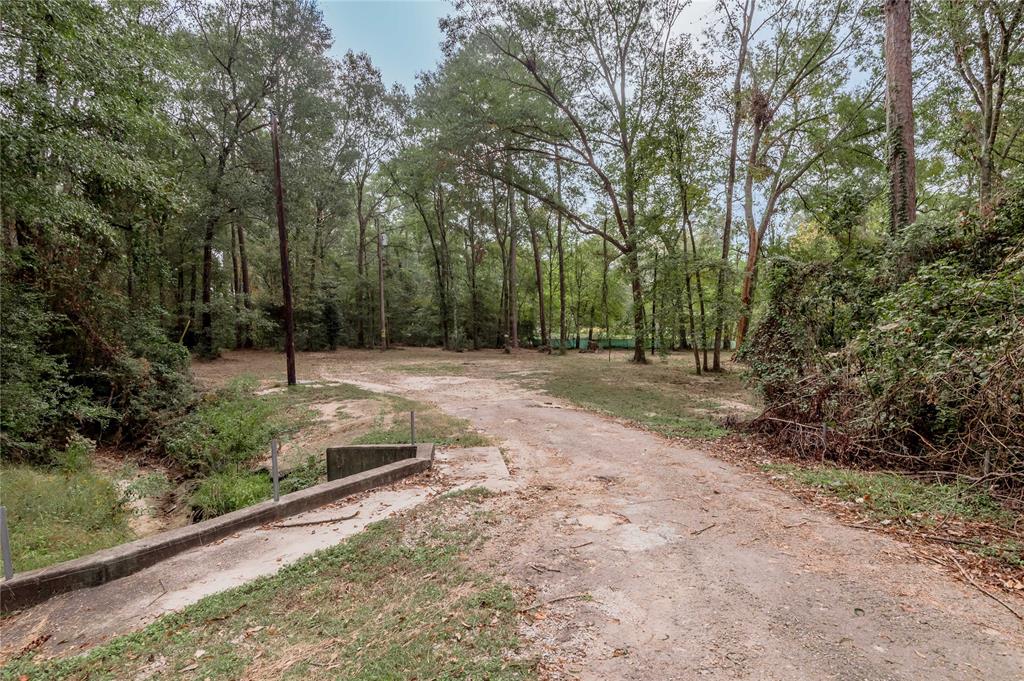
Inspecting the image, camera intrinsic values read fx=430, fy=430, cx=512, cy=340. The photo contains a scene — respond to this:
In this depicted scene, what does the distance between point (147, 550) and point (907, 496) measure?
608 cm

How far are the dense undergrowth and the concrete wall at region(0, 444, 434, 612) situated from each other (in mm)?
5490

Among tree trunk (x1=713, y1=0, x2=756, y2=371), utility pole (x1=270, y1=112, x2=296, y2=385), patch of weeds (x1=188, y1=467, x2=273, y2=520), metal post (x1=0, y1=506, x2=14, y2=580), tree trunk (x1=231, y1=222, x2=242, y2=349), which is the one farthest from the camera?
tree trunk (x1=231, y1=222, x2=242, y2=349)

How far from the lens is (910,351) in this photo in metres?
4.46

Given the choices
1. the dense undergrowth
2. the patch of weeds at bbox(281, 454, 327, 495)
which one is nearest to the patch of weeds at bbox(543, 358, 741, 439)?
the dense undergrowth

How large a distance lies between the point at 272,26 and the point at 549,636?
22.9 m

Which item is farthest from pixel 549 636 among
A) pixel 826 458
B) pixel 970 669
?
pixel 826 458

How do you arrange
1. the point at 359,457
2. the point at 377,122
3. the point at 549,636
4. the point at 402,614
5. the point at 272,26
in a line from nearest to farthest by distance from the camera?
the point at 549,636 < the point at 402,614 < the point at 359,457 < the point at 272,26 < the point at 377,122

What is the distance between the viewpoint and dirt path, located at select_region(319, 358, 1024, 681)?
6.46 ft

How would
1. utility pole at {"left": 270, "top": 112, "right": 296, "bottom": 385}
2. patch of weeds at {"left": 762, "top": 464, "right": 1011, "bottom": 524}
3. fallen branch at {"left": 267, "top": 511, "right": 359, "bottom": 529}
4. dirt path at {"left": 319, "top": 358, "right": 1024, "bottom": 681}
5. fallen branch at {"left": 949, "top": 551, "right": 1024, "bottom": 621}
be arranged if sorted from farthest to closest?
1. utility pole at {"left": 270, "top": 112, "right": 296, "bottom": 385}
2. fallen branch at {"left": 267, "top": 511, "right": 359, "bottom": 529}
3. patch of weeds at {"left": 762, "top": 464, "right": 1011, "bottom": 524}
4. fallen branch at {"left": 949, "top": 551, "right": 1024, "bottom": 621}
5. dirt path at {"left": 319, "top": 358, "right": 1024, "bottom": 681}

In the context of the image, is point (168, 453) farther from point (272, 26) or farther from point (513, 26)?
point (272, 26)

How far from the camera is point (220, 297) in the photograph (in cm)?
1733

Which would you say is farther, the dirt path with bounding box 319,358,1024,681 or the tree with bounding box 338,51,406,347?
the tree with bounding box 338,51,406,347

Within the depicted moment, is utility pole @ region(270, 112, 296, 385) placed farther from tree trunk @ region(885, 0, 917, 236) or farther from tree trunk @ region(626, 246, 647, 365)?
tree trunk @ region(885, 0, 917, 236)

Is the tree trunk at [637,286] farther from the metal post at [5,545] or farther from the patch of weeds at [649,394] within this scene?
the metal post at [5,545]
